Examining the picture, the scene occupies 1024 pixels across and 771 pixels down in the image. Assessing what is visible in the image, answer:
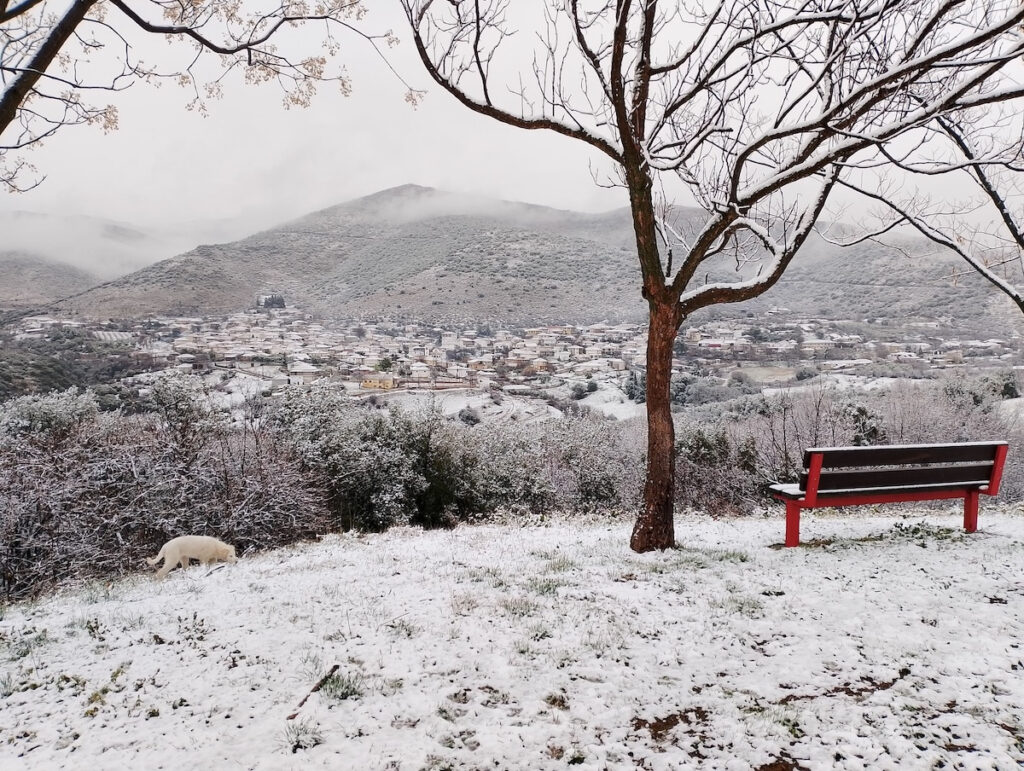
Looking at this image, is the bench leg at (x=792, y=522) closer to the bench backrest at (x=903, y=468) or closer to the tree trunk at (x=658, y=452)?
the bench backrest at (x=903, y=468)

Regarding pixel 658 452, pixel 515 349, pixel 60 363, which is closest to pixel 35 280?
pixel 60 363

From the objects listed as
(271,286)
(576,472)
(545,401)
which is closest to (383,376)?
(545,401)

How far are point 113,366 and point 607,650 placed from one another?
36142 mm

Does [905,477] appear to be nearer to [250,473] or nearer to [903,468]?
[903,468]

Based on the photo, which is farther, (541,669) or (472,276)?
(472,276)

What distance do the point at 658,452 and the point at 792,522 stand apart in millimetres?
1741

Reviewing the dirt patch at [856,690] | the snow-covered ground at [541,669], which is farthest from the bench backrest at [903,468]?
the dirt patch at [856,690]

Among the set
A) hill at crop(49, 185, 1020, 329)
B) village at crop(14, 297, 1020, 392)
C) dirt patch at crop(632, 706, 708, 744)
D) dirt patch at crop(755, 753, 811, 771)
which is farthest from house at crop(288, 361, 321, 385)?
dirt patch at crop(755, 753, 811, 771)

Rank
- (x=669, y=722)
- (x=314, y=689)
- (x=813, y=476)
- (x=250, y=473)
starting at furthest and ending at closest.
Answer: (x=250, y=473) → (x=813, y=476) → (x=314, y=689) → (x=669, y=722)

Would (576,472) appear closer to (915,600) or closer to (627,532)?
(627,532)

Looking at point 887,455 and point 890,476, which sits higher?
point 887,455

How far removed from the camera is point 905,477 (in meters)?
6.22

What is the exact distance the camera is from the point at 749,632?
148 inches

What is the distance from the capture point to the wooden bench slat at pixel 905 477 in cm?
603
